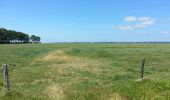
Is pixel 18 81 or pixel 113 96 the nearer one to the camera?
pixel 113 96

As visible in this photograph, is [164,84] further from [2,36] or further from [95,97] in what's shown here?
[2,36]

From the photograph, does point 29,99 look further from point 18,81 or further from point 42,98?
point 18,81

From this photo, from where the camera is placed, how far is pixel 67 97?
45.7 feet

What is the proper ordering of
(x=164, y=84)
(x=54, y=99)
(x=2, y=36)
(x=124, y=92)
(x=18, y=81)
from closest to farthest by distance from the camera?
(x=54, y=99) < (x=124, y=92) < (x=164, y=84) < (x=18, y=81) < (x=2, y=36)

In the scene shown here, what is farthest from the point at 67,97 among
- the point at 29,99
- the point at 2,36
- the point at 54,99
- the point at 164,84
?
the point at 2,36

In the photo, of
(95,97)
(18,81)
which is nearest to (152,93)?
(95,97)

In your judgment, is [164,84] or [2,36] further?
[2,36]

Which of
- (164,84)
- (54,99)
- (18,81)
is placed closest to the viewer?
(54,99)

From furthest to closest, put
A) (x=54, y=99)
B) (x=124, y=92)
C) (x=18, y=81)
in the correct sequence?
(x=18, y=81) → (x=124, y=92) → (x=54, y=99)

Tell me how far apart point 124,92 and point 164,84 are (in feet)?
7.41

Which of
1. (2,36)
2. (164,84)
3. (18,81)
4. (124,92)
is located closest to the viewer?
(124,92)

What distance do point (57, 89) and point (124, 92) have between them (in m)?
3.04

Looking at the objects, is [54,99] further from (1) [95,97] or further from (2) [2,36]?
A: (2) [2,36]

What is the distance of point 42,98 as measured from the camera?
1400cm
